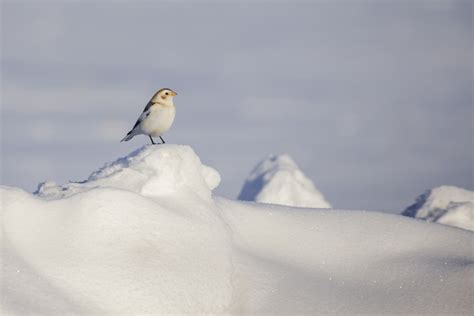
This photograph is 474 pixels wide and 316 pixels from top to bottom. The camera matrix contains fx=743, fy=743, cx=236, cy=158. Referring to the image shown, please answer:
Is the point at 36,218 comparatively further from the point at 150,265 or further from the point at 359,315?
the point at 359,315

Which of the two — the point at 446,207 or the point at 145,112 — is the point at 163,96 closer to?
the point at 145,112

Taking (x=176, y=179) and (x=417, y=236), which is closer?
(x=176, y=179)

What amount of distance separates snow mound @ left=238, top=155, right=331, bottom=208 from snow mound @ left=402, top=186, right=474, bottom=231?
39.0 ft

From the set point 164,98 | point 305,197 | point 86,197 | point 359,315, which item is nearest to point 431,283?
point 359,315

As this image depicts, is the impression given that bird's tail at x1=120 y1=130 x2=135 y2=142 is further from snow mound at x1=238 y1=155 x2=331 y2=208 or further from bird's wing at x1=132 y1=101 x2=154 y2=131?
snow mound at x1=238 y1=155 x2=331 y2=208

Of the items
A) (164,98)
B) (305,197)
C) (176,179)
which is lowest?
(176,179)

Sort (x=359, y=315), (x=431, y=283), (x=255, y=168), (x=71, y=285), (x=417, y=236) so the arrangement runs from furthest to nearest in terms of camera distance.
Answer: (x=255, y=168)
(x=417, y=236)
(x=431, y=283)
(x=359, y=315)
(x=71, y=285)

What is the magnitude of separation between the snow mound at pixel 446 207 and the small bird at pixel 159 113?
10.1 meters

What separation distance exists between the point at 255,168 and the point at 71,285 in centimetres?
3519

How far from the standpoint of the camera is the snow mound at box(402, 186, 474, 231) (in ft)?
66.2

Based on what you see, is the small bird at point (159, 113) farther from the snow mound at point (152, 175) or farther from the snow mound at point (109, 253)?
the snow mound at point (109, 253)

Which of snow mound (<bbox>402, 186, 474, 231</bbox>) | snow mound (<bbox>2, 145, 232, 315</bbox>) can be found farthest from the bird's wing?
snow mound (<bbox>402, 186, 474, 231</bbox>)

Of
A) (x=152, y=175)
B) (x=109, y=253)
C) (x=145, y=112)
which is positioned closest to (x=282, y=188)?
(x=145, y=112)

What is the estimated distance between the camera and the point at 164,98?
12703 mm
